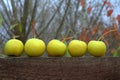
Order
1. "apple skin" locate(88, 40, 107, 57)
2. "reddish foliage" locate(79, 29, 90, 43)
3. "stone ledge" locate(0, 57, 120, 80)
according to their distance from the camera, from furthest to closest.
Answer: "reddish foliage" locate(79, 29, 90, 43)
"apple skin" locate(88, 40, 107, 57)
"stone ledge" locate(0, 57, 120, 80)

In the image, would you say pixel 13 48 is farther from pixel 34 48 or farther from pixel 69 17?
pixel 69 17

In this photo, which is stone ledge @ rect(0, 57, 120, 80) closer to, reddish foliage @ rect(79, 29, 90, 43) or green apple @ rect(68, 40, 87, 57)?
green apple @ rect(68, 40, 87, 57)

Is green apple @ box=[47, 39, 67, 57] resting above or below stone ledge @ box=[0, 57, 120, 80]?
above

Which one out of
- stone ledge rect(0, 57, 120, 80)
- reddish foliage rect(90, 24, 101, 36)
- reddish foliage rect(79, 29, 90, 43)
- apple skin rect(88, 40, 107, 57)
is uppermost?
apple skin rect(88, 40, 107, 57)

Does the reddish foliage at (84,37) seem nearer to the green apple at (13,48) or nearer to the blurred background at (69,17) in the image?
the blurred background at (69,17)

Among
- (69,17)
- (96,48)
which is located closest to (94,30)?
(69,17)

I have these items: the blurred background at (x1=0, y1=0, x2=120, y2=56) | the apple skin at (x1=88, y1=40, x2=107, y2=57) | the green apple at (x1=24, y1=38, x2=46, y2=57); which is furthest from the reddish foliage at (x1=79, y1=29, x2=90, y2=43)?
the green apple at (x1=24, y1=38, x2=46, y2=57)

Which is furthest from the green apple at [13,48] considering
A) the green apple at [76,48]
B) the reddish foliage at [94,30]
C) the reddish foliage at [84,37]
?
the reddish foliage at [94,30]

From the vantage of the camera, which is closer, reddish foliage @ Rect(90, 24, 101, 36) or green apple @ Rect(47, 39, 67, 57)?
green apple @ Rect(47, 39, 67, 57)
